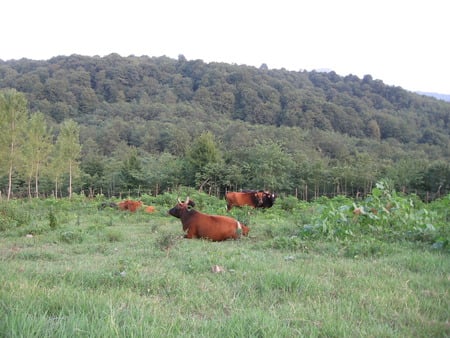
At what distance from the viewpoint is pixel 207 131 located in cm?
5266

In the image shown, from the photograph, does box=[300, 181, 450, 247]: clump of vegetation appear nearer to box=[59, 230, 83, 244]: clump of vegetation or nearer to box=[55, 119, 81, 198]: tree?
box=[59, 230, 83, 244]: clump of vegetation

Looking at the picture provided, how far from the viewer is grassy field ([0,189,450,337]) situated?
9.43ft

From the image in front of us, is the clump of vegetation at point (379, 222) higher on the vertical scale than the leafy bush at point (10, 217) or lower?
higher

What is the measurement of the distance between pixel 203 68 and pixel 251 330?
445 ft

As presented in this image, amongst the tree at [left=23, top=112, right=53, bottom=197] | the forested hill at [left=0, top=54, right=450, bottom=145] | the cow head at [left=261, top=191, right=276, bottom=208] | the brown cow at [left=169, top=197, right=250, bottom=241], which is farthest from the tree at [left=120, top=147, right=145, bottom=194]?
the forested hill at [left=0, top=54, right=450, bottom=145]

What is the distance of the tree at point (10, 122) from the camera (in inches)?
967

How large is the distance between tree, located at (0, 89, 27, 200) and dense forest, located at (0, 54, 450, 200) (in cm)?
6

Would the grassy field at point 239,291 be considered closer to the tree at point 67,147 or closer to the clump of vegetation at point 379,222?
the clump of vegetation at point 379,222

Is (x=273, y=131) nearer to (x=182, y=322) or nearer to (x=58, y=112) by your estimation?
(x=58, y=112)

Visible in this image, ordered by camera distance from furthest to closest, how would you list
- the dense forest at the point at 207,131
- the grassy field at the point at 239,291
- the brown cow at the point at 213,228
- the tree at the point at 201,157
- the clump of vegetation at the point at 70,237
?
1. the tree at the point at 201,157
2. the dense forest at the point at 207,131
3. the brown cow at the point at 213,228
4. the clump of vegetation at the point at 70,237
5. the grassy field at the point at 239,291

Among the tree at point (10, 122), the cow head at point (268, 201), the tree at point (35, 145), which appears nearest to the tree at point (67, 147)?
the tree at point (35, 145)

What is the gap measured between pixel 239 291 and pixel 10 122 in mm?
25159

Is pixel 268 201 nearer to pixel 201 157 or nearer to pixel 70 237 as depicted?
pixel 70 237

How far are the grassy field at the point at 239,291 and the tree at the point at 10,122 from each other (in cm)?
2053
